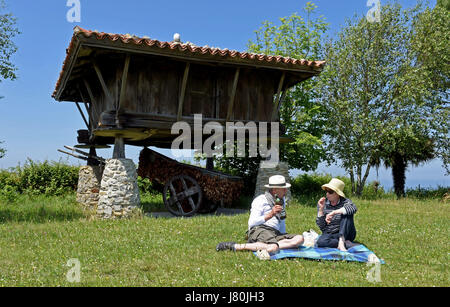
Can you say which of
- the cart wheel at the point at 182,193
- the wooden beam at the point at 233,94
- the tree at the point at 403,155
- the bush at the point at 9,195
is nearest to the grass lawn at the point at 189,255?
the cart wheel at the point at 182,193

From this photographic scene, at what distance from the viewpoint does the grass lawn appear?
6.19 meters

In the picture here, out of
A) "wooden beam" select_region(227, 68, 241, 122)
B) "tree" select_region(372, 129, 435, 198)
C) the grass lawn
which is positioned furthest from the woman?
"tree" select_region(372, 129, 435, 198)

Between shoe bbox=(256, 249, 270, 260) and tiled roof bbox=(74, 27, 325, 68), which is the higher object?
tiled roof bbox=(74, 27, 325, 68)

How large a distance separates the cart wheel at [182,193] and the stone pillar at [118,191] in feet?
6.06

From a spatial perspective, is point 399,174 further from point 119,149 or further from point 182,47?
point 119,149

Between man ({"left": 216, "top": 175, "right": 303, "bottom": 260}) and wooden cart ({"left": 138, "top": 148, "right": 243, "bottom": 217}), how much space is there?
22.7ft

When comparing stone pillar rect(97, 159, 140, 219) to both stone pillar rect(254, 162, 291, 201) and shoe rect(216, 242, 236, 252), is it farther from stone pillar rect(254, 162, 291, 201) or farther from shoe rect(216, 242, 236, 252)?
shoe rect(216, 242, 236, 252)

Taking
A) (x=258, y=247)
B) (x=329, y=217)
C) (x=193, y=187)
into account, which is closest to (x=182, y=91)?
(x=193, y=187)

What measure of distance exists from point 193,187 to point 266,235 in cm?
748

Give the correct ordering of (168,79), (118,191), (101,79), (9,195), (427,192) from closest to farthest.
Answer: (101,79)
(118,191)
(168,79)
(9,195)
(427,192)

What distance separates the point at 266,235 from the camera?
7.53 metres

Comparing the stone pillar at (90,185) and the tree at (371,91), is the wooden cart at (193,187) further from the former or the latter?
the tree at (371,91)

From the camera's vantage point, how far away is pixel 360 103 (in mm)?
21094
